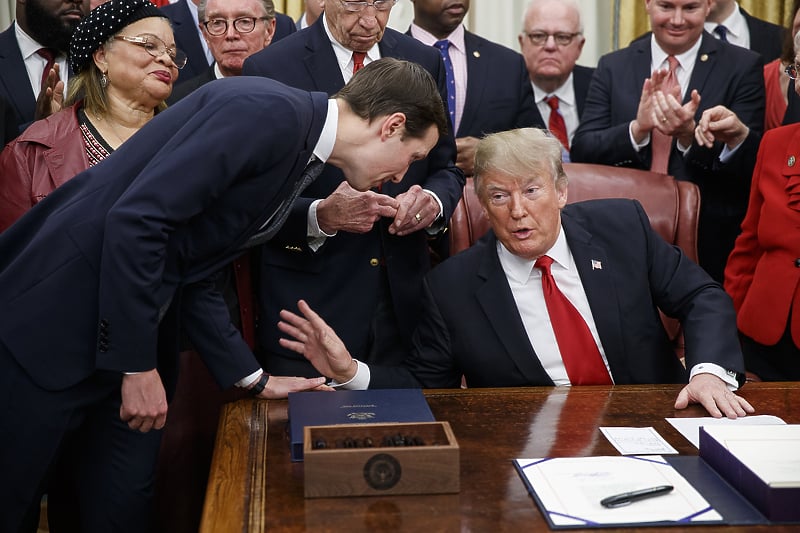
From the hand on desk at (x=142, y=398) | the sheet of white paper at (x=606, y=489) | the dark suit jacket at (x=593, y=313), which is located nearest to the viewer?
the sheet of white paper at (x=606, y=489)

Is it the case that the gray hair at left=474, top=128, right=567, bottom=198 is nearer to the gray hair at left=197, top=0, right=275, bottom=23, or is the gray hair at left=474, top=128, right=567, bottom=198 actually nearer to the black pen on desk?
the black pen on desk

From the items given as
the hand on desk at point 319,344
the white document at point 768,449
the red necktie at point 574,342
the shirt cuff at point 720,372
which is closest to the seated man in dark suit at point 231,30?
the hand on desk at point 319,344

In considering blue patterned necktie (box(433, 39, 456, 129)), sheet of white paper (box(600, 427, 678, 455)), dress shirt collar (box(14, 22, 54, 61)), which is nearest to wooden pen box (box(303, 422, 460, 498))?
sheet of white paper (box(600, 427, 678, 455))

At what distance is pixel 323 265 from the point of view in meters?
2.79

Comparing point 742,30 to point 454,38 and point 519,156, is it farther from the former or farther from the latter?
point 519,156

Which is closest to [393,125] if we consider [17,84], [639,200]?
[639,200]

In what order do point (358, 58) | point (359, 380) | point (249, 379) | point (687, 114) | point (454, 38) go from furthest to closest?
point (454, 38), point (687, 114), point (358, 58), point (359, 380), point (249, 379)

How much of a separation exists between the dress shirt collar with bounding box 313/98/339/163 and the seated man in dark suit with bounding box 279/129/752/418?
1.90ft

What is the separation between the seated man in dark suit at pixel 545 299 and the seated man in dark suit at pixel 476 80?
982 mm

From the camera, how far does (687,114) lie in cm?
339

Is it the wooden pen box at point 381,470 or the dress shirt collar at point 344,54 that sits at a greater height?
the dress shirt collar at point 344,54

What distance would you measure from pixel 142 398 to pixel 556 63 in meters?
2.83

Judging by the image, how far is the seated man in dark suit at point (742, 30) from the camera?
4.36 m

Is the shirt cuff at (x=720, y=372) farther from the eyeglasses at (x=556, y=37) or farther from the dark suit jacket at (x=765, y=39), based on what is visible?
the dark suit jacket at (x=765, y=39)
